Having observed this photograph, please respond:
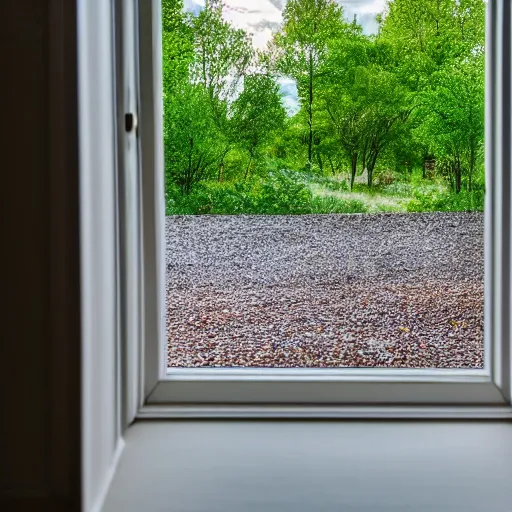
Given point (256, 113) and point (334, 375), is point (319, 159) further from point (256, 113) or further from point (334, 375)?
point (334, 375)

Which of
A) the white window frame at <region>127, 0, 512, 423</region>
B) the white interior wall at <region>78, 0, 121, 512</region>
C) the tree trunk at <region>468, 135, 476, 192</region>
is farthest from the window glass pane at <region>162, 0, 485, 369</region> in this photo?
the white interior wall at <region>78, 0, 121, 512</region>

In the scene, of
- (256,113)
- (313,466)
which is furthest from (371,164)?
(313,466)

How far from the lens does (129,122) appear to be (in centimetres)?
84

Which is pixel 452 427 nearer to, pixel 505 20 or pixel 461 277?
pixel 461 277

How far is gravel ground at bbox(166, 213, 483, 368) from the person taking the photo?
1.09 metres

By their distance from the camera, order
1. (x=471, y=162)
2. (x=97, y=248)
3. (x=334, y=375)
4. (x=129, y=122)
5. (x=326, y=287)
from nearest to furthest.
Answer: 1. (x=97, y=248)
2. (x=129, y=122)
3. (x=334, y=375)
4. (x=471, y=162)
5. (x=326, y=287)

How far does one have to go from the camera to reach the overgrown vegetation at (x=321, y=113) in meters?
1.08

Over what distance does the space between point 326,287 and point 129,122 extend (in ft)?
1.88

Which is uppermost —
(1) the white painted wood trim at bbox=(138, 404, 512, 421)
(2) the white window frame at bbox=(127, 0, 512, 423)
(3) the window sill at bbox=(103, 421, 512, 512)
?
(2) the white window frame at bbox=(127, 0, 512, 423)

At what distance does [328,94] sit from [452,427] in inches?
28.4

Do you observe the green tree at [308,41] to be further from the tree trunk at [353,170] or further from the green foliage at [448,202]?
the green foliage at [448,202]

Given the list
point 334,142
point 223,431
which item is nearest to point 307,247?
point 334,142

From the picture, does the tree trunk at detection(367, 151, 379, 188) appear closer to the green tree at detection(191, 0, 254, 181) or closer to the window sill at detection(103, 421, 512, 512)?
the green tree at detection(191, 0, 254, 181)

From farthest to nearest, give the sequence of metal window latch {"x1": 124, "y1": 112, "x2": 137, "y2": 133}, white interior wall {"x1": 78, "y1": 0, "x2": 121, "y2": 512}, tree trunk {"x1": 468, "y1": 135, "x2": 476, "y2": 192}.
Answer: tree trunk {"x1": 468, "y1": 135, "x2": 476, "y2": 192}, metal window latch {"x1": 124, "y1": 112, "x2": 137, "y2": 133}, white interior wall {"x1": 78, "y1": 0, "x2": 121, "y2": 512}
